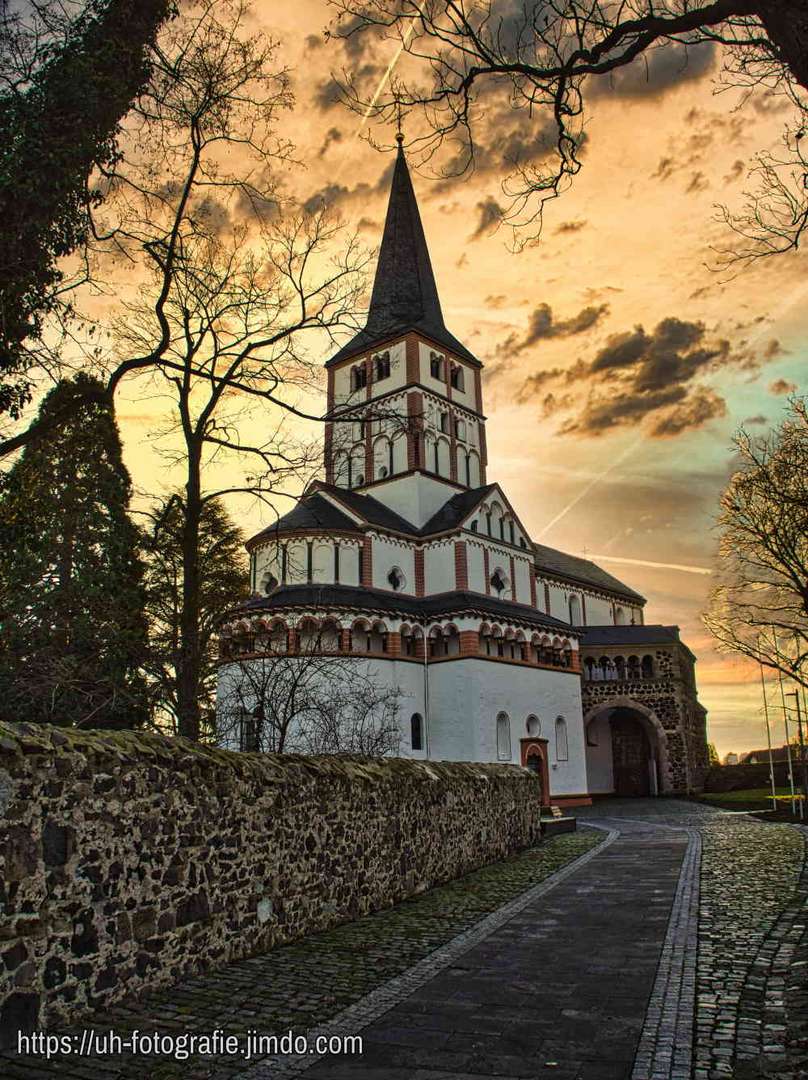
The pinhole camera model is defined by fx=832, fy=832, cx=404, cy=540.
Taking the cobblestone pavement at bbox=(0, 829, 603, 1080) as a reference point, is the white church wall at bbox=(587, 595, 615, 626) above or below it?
above

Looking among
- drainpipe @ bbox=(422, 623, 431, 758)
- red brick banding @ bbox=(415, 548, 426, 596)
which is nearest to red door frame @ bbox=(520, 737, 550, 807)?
drainpipe @ bbox=(422, 623, 431, 758)

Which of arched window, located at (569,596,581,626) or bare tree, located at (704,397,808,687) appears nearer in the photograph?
bare tree, located at (704,397,808,687)

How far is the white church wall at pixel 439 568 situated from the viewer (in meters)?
38.8

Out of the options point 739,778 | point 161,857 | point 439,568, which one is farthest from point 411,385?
point 161,857

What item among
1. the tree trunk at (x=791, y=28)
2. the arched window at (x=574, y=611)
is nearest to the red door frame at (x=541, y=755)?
the arched window at (x=574, y=611)

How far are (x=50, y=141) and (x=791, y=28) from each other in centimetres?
899

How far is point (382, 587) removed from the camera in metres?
38.2

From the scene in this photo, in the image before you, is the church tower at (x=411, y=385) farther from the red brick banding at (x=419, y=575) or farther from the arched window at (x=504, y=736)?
the arched window at (x=504, y=736)

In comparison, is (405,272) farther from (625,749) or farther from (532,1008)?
(532,1008)

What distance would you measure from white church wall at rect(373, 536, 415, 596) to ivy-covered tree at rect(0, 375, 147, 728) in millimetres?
11280

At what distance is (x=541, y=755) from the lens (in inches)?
1478

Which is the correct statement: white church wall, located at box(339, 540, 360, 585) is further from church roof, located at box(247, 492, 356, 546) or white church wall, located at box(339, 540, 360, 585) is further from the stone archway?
the stone archway

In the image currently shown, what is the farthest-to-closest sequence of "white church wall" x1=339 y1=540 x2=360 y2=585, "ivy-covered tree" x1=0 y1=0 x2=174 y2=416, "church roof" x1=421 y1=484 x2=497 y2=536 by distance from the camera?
"church roof" x1=421 y1=484 x2=497 y2=536 < "white church wall" x1=339 y1=540 x2=360 y2=585 < "ivy-covered tree" x1=0 y1=0 x2=174 y2=416

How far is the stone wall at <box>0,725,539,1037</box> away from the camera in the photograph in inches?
241
